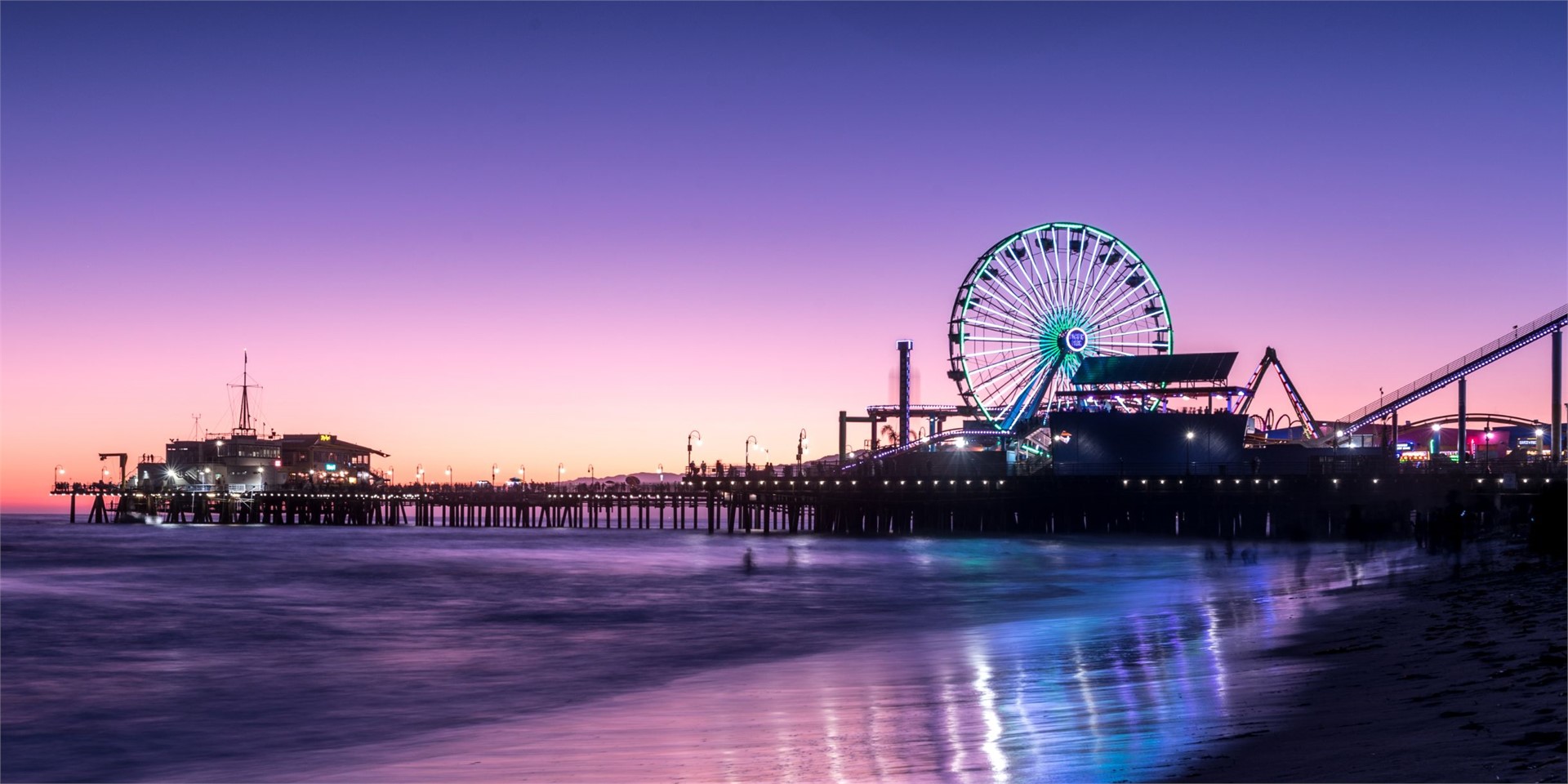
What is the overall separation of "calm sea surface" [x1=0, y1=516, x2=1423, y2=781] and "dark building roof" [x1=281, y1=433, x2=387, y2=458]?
374ft

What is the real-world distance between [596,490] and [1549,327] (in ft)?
248

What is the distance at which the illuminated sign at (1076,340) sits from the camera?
85250 mm

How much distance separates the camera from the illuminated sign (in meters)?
85.2

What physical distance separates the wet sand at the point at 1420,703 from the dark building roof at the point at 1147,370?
69.0 meters

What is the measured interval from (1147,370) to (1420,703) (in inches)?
3125

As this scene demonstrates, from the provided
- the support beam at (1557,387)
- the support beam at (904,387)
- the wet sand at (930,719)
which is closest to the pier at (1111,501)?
the support beam at (1557,387)

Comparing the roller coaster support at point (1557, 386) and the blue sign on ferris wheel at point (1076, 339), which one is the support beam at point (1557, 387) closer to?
the roller coaster support at point (1557, 386)

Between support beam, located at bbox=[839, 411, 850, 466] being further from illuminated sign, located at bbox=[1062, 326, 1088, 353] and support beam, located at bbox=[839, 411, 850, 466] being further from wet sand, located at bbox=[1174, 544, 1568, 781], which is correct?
wet sand, located at bbox=[1174, 544, 1568, 781]

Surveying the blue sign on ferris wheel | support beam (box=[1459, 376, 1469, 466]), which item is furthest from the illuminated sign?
support beam (box=[1459, 376, 1469, 466])

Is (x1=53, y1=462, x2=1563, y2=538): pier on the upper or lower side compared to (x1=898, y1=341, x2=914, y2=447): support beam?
lower

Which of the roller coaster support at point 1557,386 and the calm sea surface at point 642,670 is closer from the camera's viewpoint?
the calm sea surface at point 642,670

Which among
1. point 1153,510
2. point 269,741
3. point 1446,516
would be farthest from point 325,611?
point 1153,510

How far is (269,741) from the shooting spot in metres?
14.7

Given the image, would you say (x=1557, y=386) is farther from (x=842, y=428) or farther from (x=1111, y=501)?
(x=842, y=428)
